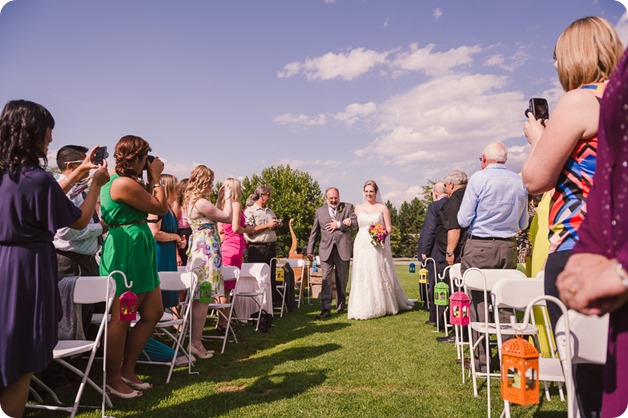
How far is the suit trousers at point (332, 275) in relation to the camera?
8.62 meters

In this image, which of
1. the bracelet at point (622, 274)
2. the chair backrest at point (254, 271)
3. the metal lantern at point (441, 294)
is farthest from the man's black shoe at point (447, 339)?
the bracelet at point (622, 274)

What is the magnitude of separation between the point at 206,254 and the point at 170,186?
1324 millimetres

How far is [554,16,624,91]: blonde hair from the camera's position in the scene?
72.2 inches

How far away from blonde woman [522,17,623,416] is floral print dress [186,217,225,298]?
4327 mm

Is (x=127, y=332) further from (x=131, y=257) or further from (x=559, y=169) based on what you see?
(x=559, y=169)

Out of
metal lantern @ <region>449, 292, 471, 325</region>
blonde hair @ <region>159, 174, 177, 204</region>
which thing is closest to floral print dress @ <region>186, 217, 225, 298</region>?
blonde hair @ <region>159, 174, 177, 204</region>

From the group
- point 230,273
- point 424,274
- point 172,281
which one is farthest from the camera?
point 424,274

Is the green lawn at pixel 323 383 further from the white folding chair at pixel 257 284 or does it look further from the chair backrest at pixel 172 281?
the chair backrest at pixel 172 281

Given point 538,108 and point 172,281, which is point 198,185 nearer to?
point 172,281

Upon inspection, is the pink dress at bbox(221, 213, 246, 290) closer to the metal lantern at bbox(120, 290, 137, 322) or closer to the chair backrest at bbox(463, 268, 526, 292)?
the metal lantern at bbox(120, 290, 137, 322)

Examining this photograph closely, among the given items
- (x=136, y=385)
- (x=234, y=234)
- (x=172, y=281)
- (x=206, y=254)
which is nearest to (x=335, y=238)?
(x=234, y=234)

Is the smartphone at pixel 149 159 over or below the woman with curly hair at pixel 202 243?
over

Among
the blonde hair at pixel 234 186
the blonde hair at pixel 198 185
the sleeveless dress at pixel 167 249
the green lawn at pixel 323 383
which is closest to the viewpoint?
the green lawn at pixel 323 383

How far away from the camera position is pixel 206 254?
5.65m
